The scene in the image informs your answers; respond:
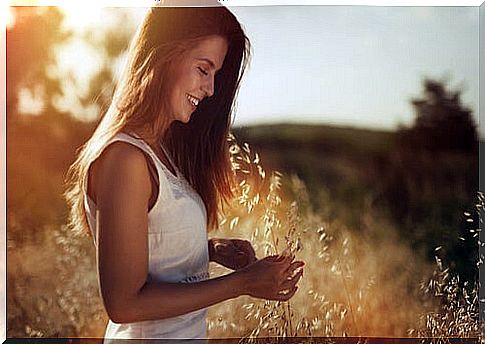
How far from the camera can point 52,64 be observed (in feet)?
16.1

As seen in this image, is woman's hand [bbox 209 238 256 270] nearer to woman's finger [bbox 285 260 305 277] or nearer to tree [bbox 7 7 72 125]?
woman's finger [bbox 285 260 305 277]

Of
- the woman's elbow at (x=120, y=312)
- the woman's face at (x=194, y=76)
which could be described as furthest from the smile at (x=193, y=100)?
the woman's elbow at (x=120, y=312)

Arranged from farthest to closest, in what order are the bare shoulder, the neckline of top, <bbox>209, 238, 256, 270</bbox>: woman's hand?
<bbox>209, 238, 256, 270</bbox>: woman's hand < the neckline of top < the bare shoulder

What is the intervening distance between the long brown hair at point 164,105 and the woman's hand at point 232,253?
0.34 ft

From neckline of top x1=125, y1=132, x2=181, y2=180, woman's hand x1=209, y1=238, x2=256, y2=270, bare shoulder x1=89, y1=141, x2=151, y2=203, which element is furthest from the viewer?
woman's hand x1=209, y1=238, x2=256, y2=270

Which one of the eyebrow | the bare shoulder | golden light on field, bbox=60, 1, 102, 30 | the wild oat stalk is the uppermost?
golden light on field, bbox=60, 1, 102, 30

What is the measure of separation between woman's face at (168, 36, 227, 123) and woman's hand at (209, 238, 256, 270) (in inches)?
23.5

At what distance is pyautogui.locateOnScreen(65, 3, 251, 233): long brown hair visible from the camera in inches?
188

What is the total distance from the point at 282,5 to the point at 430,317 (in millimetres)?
1630

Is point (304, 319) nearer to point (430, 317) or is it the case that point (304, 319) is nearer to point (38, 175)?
point (430, 317)

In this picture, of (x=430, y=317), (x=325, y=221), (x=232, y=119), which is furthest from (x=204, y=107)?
(x=430, y=317)

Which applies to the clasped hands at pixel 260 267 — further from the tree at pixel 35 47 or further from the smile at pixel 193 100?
the tree at pixel 35 47

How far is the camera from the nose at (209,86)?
15.8 ft

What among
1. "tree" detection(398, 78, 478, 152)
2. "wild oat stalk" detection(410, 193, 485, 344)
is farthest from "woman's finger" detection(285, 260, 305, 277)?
"tree" detection(398, 78, 478, 152)
